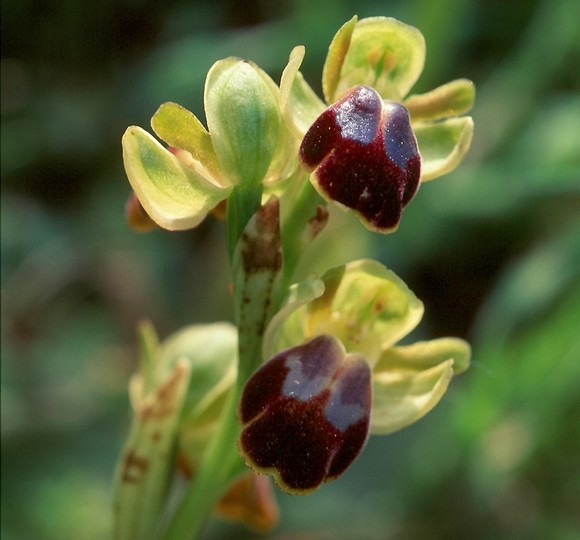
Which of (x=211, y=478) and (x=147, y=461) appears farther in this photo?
(x=147, y=461)

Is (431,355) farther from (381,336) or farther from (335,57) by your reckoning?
(335,57)

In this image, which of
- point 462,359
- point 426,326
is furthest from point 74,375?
point 462,359

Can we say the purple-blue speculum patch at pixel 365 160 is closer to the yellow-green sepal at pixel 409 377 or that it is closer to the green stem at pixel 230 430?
the green stem at pixel 230 430

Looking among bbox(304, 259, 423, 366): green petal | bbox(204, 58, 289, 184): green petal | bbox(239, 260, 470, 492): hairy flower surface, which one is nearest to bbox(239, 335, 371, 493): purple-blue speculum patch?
bbox(239, 260, 470, 492): hairy flower surface

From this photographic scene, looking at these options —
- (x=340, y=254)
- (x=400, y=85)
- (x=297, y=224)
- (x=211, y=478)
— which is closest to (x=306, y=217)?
(x=297, y=224)

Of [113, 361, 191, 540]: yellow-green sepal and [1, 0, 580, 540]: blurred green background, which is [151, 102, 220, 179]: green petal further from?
[1, 0, 580, 540]: blurred green background

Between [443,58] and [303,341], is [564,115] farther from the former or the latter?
[303,341]
